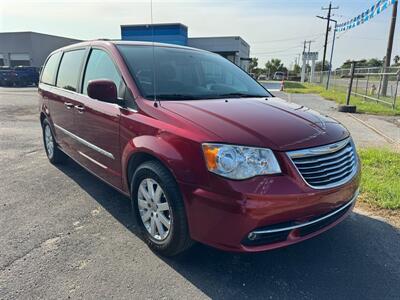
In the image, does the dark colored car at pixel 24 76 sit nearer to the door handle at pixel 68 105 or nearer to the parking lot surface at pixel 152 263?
the door handle at pixel 68 105

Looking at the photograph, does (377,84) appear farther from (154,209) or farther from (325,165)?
(154,209)

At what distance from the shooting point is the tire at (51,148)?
5348mm

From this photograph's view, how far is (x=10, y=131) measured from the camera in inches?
332

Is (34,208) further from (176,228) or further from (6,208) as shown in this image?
(176,228)

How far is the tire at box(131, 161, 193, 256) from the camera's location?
257cm

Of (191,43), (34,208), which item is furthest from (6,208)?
(191,43)

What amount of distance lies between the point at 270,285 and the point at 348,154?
1.31m

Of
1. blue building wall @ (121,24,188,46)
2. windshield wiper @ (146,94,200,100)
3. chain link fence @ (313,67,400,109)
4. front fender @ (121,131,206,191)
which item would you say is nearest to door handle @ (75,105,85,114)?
windshield wiper @ (146,94,200,100)

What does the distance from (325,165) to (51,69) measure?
461cm

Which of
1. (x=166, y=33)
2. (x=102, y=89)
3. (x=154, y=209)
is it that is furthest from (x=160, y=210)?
(x=166, y=33)

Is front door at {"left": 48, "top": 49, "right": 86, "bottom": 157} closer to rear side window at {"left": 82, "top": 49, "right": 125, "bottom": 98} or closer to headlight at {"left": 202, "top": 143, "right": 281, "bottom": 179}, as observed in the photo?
rear side window at {"left": 82, "top": 49, "right": 125, "bottom": 98}

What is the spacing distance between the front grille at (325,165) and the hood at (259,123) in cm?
6

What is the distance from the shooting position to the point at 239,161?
2.32 m

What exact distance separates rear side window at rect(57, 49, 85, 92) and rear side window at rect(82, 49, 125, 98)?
0.30m
